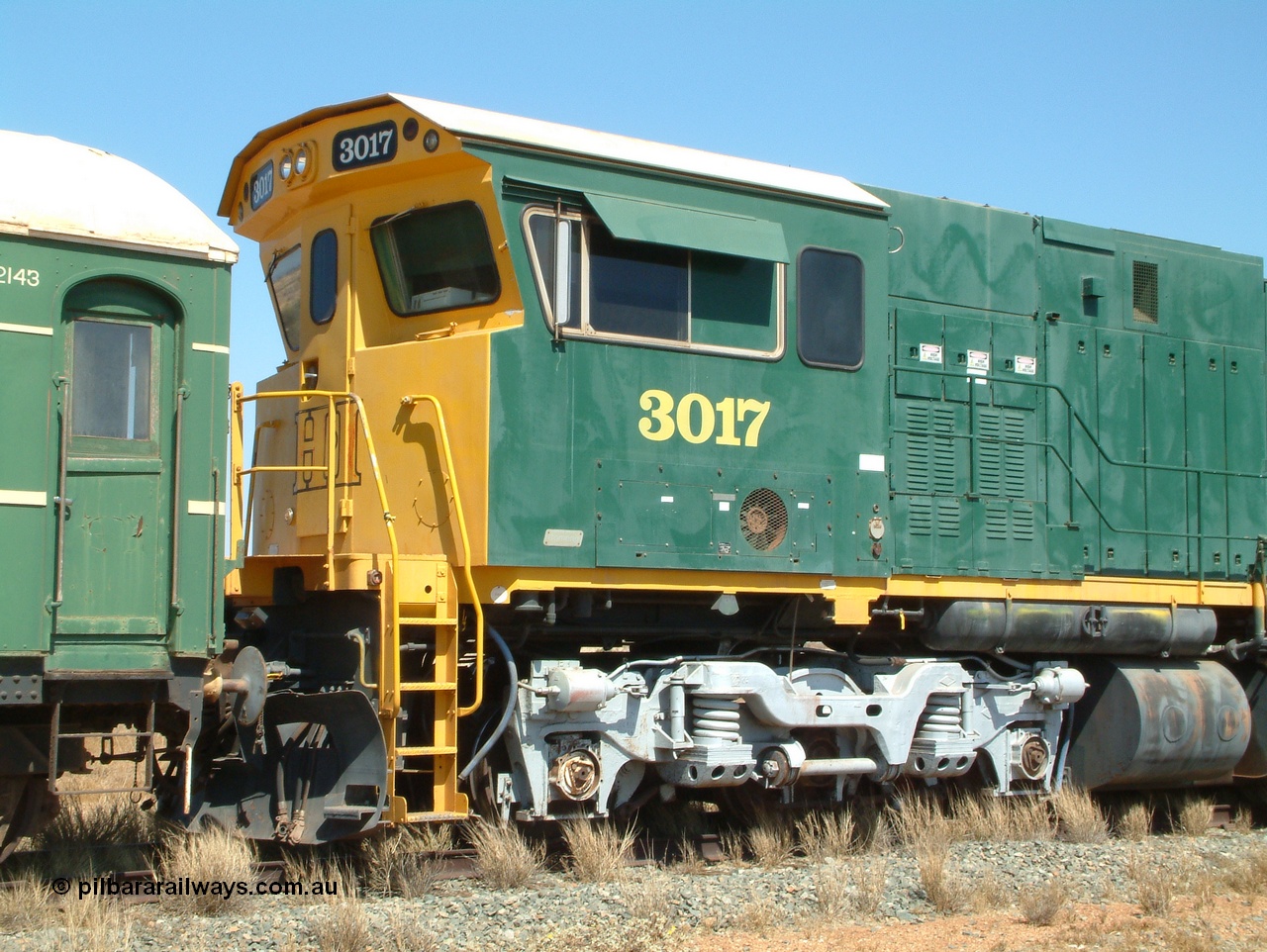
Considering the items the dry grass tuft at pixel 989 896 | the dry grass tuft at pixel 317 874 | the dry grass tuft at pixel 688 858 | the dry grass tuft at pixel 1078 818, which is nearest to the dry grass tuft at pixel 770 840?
the dry grass tuft at pixel 688 858

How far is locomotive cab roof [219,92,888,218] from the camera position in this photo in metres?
7.96

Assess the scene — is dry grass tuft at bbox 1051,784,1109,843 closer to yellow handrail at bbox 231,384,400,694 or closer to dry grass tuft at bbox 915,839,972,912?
dry grass tuft at bbox 915,839,972,912

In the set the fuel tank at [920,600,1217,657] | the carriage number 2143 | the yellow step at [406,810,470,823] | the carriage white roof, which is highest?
the carriage white roof

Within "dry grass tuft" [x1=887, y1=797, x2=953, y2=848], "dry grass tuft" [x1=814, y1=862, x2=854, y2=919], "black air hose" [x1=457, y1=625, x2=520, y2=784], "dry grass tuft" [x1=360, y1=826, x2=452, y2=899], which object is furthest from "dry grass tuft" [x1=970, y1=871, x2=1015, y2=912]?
"dry grass tuft" [x1=360, y1=826, x2=452, y2=899]

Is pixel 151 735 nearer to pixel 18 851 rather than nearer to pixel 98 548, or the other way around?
pixel 98 548

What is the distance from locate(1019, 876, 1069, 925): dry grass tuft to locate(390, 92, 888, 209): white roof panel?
4.41m

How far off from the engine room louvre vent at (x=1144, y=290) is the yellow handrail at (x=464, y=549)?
591 centimetres

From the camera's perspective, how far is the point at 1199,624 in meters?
10.6

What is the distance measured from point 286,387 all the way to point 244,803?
269cm

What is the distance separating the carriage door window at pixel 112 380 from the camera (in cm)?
695

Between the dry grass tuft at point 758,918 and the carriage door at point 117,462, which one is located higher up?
the carriage door at point 117,462

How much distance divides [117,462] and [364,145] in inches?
99.4

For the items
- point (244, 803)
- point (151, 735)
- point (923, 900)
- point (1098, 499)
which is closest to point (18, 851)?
point (244, 803)

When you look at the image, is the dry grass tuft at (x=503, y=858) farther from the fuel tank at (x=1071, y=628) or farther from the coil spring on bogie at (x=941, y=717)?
the fuel tank at (x=1071, y=628)
